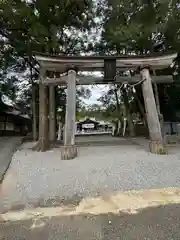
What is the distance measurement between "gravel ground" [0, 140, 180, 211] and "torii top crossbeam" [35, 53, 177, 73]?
3095 mm

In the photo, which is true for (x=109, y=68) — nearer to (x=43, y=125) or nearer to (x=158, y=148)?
(x=158, y=148)

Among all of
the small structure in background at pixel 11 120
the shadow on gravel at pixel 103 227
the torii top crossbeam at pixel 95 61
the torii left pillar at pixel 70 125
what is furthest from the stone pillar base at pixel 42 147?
the small structure in background at pixel 11 120

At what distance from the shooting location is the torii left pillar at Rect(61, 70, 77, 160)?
666 cm

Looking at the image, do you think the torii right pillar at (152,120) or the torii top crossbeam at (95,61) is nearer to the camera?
the torii right pillar at (152,120)

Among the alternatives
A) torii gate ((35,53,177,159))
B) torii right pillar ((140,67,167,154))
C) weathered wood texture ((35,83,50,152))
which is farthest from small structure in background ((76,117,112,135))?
torii right pillar ((140,67,167,154))

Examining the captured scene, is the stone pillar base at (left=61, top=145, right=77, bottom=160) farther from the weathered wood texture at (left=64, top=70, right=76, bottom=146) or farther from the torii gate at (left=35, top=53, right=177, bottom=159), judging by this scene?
the torii gate at (left=35, top=53, right=177, bottom=159)

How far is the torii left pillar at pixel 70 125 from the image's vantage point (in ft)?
21.8

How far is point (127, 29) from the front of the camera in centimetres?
977

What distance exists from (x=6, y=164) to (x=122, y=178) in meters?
3.28

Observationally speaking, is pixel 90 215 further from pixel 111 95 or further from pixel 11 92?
pixel 111 95

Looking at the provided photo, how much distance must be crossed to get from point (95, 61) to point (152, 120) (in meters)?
2.59

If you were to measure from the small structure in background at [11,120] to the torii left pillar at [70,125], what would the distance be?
13.1 metres

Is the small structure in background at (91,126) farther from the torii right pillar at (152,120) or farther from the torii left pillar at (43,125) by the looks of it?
the torii right pillar at (152,120)

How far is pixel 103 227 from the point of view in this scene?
10.5 ft
